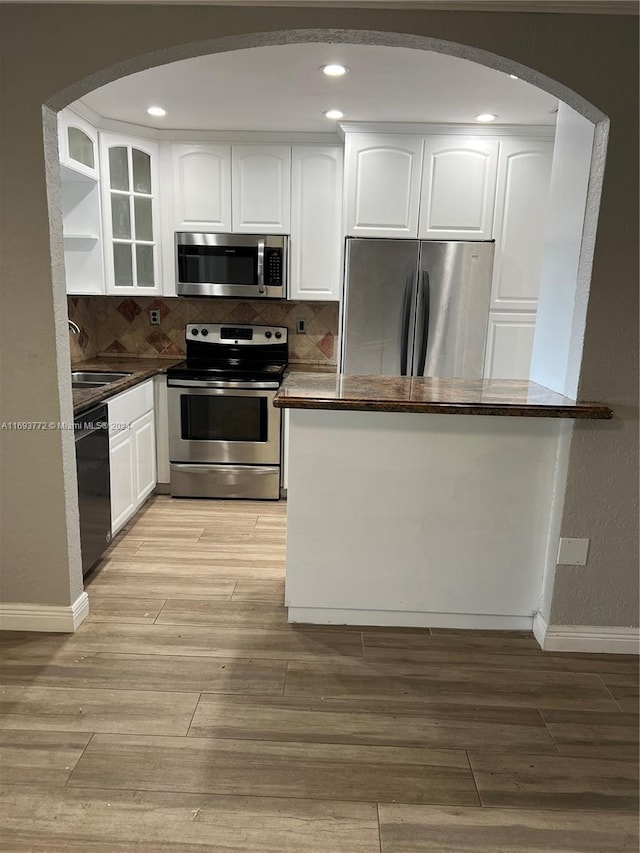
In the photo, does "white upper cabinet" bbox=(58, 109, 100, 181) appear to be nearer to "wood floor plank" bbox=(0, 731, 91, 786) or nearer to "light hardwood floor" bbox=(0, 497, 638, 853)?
"light hardwood floor" bbox=(0, 497, 638, 853)

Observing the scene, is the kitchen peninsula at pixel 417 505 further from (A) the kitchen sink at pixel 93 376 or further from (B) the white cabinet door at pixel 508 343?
(A) the kitchen sink at pixel 93 376

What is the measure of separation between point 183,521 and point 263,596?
42.7 inches

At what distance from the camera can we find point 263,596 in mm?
2758

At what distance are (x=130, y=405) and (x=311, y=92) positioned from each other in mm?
1933

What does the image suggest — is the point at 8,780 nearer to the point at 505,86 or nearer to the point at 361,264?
the point at 361,264

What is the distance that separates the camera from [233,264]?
158 inches

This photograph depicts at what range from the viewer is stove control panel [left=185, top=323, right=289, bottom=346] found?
4395 mm

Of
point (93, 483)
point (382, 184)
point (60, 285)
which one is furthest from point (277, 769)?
point (382, 184)

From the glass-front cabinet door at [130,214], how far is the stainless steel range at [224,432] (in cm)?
67

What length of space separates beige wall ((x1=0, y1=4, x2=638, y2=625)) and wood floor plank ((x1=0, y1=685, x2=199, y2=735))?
0.46 m

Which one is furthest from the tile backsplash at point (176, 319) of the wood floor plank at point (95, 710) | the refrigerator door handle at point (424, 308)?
the wood floor plank at point (95, 710)

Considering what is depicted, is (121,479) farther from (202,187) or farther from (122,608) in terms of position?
(202,187)

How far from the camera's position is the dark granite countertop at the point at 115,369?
2.78 metres

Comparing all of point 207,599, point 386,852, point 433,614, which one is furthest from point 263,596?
point 386,852
